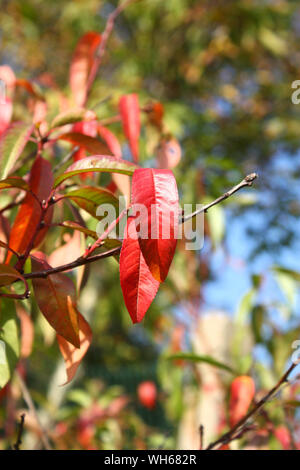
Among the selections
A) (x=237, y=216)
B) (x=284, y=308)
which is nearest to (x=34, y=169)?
(x=284, y=308)

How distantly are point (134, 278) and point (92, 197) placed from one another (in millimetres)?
126

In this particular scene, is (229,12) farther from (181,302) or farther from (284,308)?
(284,308)

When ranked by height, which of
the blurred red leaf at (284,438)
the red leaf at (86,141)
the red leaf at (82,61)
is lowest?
Answer: the blurred red leaf at (284,438)

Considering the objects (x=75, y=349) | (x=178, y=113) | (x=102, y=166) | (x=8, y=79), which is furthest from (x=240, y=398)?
(x=178, y=113)

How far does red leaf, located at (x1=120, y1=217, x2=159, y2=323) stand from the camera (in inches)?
13.9

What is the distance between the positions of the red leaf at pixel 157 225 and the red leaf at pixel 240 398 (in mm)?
316

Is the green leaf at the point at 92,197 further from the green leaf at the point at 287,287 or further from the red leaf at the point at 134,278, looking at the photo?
the green leaf at the point at 287,287

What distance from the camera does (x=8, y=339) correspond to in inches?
18.9

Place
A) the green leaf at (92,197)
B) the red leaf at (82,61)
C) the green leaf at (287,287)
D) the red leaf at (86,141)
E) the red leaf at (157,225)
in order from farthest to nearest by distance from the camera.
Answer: the green leaf at (287,287), the red leaf at (82,61), the red leaf at (86,141), the green leaf at (92,197), the red leaf at (157,225)

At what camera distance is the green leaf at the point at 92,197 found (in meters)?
0.45

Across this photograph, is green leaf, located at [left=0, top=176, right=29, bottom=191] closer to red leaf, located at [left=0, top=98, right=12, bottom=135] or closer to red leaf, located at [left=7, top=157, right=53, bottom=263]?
red leaf, located at [left=7, top=157, right=53, bottom=263]

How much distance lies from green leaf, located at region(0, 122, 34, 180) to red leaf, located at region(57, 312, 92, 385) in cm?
15

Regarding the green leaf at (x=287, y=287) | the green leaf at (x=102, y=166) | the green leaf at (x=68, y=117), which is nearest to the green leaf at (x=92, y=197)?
the green leaf at (x=102, y=166)
